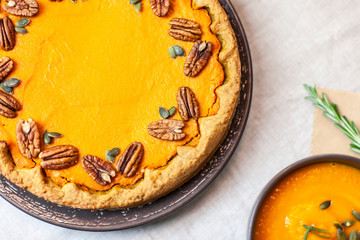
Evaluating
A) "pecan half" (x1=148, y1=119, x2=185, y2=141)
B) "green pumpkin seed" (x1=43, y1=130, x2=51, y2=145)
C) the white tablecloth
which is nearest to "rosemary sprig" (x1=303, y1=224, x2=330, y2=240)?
the white tablecloth

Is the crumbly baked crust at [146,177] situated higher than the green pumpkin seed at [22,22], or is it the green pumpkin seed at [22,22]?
the green pumpkin seed at [22,22]

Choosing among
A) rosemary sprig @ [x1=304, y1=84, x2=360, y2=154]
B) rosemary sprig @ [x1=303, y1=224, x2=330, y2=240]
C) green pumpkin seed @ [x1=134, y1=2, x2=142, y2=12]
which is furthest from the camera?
rosemary sprig @ [x1=304, y1=84, x2=360, y2=154]

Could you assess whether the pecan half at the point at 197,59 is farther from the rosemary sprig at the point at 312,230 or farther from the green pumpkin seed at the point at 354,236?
the green pumpkin seed at the point at 354,236

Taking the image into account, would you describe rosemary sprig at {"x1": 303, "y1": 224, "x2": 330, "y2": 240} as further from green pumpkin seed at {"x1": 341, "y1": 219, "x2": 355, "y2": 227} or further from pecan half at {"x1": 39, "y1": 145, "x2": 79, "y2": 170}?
pecan half at {"x1": 39, "y1": 145, "x2": 79, "y2": 170}

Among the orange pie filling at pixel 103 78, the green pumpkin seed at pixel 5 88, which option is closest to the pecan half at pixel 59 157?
the orange pie filling at pixel 103 78

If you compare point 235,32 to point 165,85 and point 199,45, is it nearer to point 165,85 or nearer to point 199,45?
point 199,45
